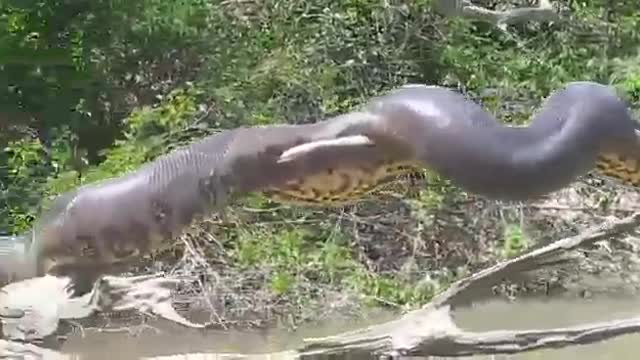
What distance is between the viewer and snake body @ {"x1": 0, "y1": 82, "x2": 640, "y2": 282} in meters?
0.58

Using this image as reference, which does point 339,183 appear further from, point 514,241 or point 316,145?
point 514,241

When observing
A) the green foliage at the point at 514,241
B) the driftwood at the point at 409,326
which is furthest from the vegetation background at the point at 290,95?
the driftwood at the point at 409,326

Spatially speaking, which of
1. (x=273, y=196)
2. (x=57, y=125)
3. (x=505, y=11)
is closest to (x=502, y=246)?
(x=505, y=11)

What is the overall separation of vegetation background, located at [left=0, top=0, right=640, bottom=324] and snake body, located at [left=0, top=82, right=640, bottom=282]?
2.06 metres

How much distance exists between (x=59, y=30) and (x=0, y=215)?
2.00ft

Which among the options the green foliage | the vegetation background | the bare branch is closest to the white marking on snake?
the vegetation background

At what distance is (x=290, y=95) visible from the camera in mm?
2896

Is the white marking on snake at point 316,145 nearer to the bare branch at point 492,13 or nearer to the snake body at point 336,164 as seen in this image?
the snake body at point 336,164

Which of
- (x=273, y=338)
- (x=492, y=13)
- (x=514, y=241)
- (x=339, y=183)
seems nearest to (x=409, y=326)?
(x=339, y=183)

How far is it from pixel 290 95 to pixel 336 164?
231 cm

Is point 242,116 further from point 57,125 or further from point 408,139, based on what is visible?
point 408,139

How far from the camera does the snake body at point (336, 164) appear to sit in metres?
0.58

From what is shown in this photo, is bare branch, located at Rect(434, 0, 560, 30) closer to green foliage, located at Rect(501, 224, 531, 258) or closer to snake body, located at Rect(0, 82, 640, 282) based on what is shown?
green foliage, located at Rect(501, 224, 531, 258)

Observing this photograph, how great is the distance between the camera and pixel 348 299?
8.73 ft
